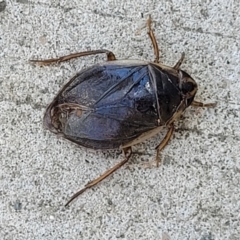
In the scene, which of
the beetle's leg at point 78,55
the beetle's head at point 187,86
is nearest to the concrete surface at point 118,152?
the beetle's leg at point 78,55

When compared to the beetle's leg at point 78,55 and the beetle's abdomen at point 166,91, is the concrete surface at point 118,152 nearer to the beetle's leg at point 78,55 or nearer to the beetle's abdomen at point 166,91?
the beetle's leg at point 78,55

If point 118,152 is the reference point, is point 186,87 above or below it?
above

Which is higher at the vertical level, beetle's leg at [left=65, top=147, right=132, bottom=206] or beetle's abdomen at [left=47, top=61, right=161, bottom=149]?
beetle's abdomen at [left=47, top=61, right=161, bottom=149]

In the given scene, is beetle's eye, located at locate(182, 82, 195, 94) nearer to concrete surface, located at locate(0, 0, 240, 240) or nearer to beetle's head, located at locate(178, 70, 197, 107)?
beetle's head, located at locate(178, 70, 197, 107)

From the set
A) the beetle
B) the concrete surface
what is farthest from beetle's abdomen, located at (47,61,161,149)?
the concrete surface

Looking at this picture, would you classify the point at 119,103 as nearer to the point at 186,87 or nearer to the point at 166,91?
the point at 166,91

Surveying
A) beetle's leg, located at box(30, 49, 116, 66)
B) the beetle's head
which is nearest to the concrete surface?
beetle's leg, located at box(30, 49, 116, 66)

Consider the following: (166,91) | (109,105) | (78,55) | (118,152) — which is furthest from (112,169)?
(78,55)

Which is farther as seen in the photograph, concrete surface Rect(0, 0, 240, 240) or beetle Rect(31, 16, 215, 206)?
concrete surface Rect(0, 0, 240, 240)

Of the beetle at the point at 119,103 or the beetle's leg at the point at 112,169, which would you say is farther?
the beetle's leg at the point at 112,169
